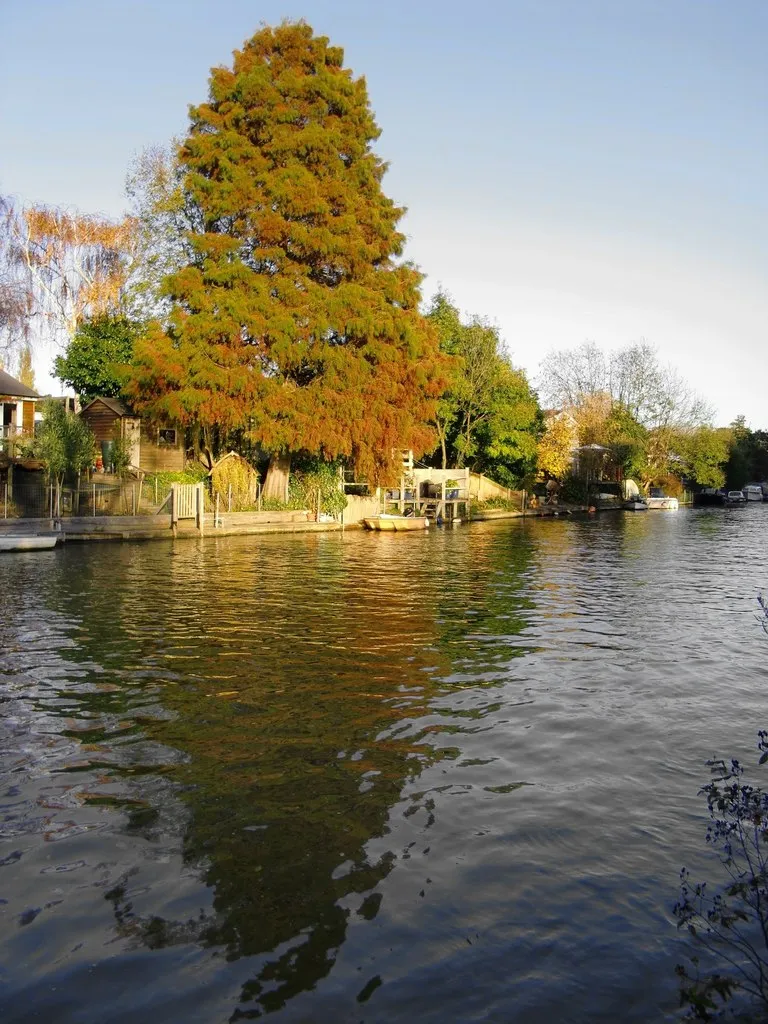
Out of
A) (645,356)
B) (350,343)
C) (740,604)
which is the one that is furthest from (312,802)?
(645,356)

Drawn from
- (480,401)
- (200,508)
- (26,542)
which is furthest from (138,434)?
(480,401)

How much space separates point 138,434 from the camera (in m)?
43.5

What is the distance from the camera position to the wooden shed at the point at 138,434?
141 feet

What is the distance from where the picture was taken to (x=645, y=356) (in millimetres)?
91500

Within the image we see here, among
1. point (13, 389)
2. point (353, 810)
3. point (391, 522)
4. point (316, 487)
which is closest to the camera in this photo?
point (353, 810)

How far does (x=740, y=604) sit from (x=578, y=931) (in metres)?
15.2

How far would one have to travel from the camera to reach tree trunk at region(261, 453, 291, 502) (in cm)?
4153

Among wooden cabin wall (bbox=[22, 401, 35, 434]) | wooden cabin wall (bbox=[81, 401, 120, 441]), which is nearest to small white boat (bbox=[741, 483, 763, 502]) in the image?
wooden cabin wall (bbox=[22, 401, 35, 434])

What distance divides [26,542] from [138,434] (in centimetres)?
1743

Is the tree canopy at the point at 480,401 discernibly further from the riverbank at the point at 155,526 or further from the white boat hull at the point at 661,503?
the white boat hull at the point at 661,503

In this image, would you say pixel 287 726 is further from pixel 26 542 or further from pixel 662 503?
pixel 662 503

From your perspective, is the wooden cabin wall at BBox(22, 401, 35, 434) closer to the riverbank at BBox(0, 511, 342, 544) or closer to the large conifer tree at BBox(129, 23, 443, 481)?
the large conifer tree at BBox(129, 23, 443, 481)

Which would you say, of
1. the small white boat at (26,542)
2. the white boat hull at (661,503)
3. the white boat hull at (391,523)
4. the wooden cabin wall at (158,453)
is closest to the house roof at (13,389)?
the wooden cabin wall at (158,453)

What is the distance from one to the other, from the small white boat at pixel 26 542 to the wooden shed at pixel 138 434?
15346 millimetres
